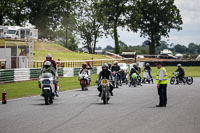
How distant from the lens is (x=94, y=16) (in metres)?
101

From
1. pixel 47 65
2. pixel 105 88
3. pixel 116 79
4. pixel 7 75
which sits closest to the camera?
pixel 47 65

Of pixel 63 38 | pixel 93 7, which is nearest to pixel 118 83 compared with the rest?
pixel 93 7

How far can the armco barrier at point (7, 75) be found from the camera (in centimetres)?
3182

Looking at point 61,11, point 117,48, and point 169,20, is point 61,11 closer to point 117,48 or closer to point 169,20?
point 117,48

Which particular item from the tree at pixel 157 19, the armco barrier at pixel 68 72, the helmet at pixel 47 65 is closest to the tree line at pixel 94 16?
the tree at pixel 157 19

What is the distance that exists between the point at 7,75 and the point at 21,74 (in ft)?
7.66

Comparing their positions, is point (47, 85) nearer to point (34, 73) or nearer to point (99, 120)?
point (99, 120)

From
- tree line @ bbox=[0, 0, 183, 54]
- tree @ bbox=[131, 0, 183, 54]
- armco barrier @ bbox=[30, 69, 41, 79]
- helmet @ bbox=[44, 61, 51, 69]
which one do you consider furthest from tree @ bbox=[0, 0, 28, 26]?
helmet @ bbox=[44, 61, 51, 69]

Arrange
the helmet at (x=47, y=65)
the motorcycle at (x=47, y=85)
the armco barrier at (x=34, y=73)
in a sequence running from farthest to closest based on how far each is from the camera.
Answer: the armco barrier at (x=34, y=73) < the helmet at (x=47, y=65) < the motorcycle at (x=47, y=85)

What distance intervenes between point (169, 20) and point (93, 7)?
1690cm

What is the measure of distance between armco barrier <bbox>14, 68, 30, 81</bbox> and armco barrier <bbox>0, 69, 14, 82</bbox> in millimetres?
566

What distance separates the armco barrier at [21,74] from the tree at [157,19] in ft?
210

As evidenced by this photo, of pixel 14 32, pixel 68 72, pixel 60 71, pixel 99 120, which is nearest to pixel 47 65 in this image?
pixel 99 120

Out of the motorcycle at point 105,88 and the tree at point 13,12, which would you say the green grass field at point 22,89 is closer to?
the motorcycle at point 105,88
